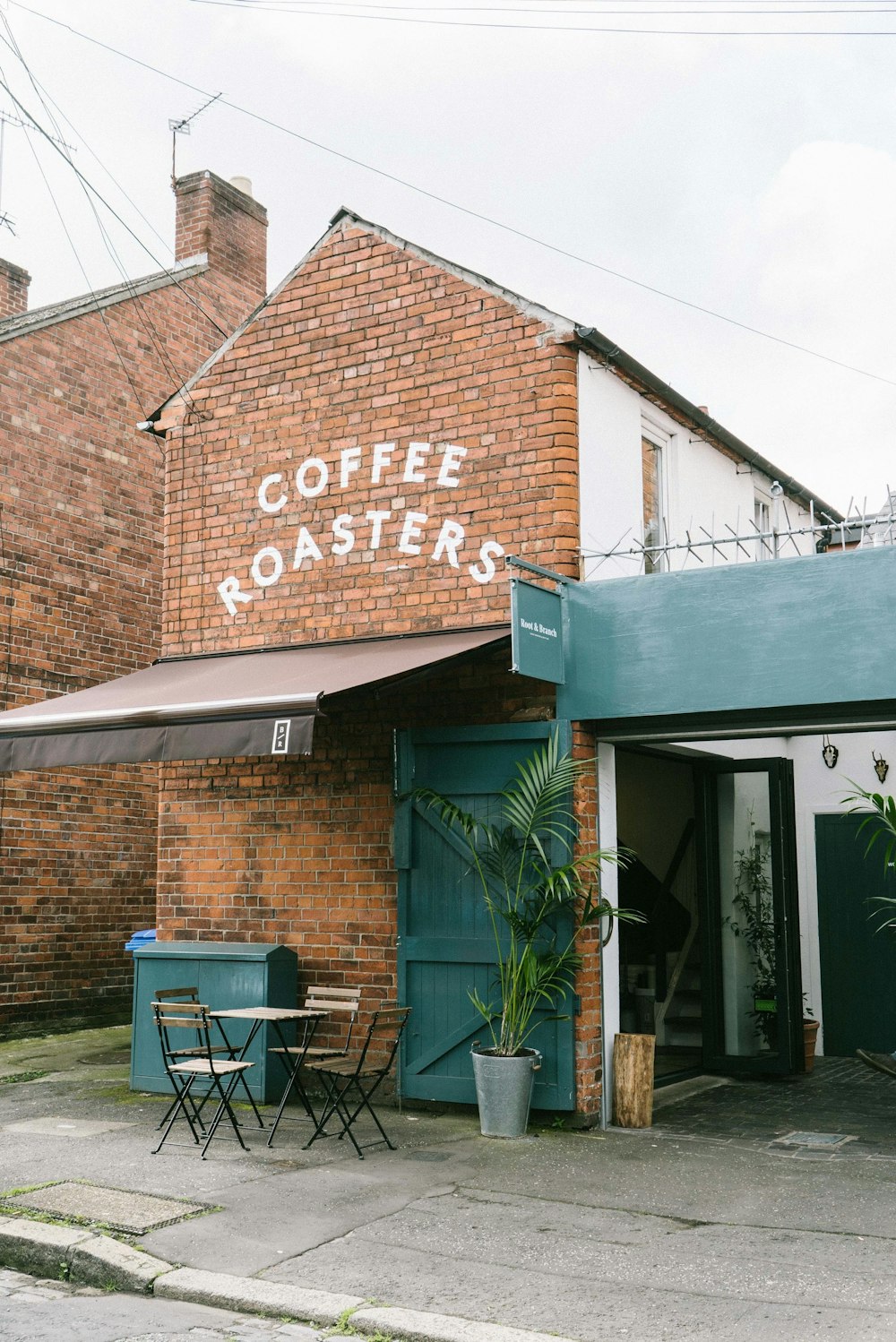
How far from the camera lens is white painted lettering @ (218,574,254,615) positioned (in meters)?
10.0

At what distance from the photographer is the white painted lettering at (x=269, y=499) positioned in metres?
9.92

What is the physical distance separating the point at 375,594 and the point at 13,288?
932 centimetres

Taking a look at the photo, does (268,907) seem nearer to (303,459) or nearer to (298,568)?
(298,568)

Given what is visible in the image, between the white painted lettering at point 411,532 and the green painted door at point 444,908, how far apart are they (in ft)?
4.57

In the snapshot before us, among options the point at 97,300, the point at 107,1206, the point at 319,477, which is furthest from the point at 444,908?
the point at 97,300

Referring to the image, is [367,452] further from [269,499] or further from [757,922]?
[757,922]

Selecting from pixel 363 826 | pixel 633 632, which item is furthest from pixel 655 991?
pixel 633 632

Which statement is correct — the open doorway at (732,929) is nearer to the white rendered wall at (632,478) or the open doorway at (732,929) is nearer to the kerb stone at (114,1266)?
the white rendered wall at (632,478)

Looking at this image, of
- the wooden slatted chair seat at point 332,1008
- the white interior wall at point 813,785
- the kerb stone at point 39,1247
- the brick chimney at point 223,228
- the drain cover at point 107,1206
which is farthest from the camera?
the brick chimney at point 223,228

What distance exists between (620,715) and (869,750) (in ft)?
14.5

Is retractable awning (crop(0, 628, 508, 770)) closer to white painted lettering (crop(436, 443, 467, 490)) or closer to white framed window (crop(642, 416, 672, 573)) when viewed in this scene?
white painted lettering (crop(436, 443, 467, 490))

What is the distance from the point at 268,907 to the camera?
9.40m

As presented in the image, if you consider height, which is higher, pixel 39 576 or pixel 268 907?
pixel 39 576

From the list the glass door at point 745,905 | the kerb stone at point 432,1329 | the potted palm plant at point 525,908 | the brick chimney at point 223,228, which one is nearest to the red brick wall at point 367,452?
the potted palm plant at point 525,908
